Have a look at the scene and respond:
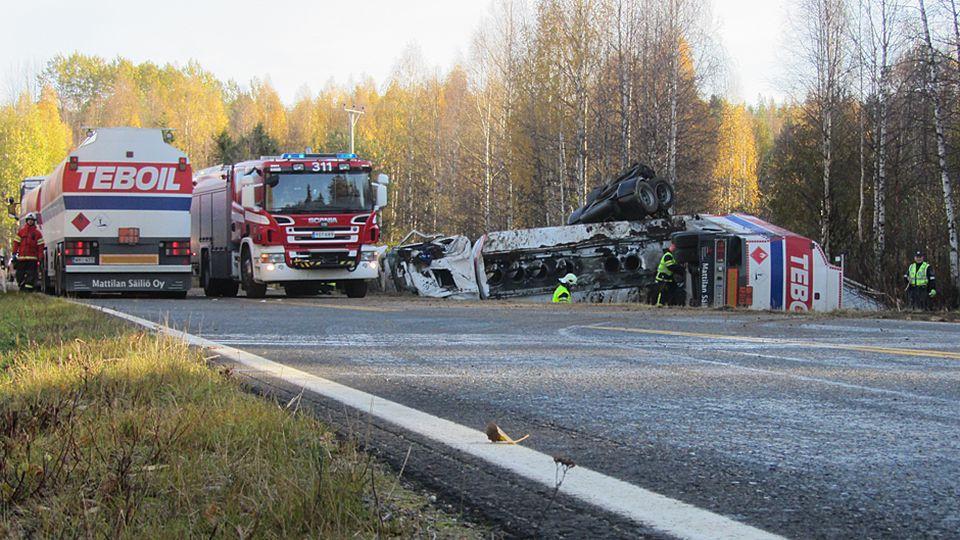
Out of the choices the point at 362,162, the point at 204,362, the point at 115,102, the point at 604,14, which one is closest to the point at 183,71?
the point at 115,102

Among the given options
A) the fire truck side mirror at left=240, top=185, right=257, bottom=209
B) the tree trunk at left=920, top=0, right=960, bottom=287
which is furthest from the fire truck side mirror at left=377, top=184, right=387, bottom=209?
the tree trunk at left=920, top=0, right=960, bottom=287

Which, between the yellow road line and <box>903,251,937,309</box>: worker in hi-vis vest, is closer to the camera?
the yellow road line

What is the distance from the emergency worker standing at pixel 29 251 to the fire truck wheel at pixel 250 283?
6007mm

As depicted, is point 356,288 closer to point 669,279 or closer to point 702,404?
point 669,279

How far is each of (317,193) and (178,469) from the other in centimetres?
1727

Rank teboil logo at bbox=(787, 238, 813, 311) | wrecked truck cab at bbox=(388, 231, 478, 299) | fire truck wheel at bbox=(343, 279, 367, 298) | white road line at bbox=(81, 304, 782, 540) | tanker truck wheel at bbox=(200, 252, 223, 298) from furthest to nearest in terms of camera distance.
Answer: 1. tanker truck wheel at bbox=(200, 252, 223, 298)
2. fire truck wheel at bbox=(343, 279, 367, 298)
3. wrecked truck cab at bbox=(388, 231, 478, 299)
4. teboil logo at bbox=(787, 238, 813, 311)
5. white road line at bbox=(81, 304, 782, 540)

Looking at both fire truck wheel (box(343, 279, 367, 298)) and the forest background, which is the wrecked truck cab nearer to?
Answer: fire truck wheel (box(343, 279, 367, 298))

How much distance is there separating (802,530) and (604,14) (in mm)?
33369

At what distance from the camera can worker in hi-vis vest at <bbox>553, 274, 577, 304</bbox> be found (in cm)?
1842

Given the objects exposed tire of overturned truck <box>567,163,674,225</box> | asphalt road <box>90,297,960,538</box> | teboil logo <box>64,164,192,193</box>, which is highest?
teboil logo <box>64,164,192,193</box>

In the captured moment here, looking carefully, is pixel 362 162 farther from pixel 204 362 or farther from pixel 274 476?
pixel 274 476

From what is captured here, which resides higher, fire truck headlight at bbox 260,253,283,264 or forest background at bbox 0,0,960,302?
forest background at bbox 0,0,960,302

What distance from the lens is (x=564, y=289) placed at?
18.5 metres

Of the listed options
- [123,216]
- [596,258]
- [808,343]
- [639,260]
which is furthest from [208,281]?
[808,343]
